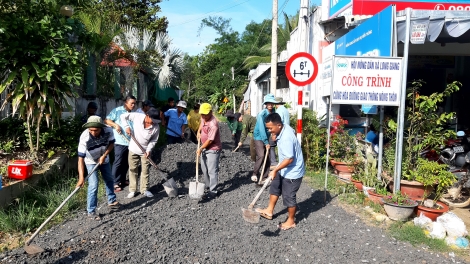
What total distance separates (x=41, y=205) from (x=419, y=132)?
6.24m

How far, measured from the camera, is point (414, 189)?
611 cm

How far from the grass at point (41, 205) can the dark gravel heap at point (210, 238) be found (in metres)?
0.42

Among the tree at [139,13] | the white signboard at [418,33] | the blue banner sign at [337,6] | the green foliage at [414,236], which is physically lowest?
the green foliage at [414,236]

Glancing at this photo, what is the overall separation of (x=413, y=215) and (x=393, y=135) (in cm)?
158

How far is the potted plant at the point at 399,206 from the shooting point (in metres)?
5.56

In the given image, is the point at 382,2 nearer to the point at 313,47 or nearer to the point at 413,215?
the point at 313,47

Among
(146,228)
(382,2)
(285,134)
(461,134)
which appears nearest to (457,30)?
(461,134)

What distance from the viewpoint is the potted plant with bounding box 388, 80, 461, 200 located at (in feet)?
20.0

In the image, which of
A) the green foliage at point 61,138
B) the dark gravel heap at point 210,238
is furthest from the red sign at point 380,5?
the green foliage at point 61,138

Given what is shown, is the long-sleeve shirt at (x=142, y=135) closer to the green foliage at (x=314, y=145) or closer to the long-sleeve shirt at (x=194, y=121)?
the long-sleeve shirt at (x=194, y=121)

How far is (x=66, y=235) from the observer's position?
16.1ft

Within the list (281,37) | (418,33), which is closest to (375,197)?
(418,33)

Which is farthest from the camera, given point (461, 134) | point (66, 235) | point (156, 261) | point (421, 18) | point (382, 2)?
point (382, 2)

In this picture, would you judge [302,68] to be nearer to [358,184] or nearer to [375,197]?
[358,184]
